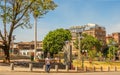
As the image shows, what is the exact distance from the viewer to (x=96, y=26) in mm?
192000

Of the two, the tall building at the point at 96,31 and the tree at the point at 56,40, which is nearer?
the tree at the point at 56,40

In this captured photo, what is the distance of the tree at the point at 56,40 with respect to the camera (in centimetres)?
12556

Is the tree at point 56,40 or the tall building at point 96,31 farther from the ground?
the tall building at point 96,31

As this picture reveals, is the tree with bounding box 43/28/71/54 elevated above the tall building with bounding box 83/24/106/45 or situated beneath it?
situated beneath

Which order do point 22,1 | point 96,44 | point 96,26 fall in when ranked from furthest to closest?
point 96,26 → point 96,44 → point 22,1

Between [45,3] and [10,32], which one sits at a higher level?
[45,3]

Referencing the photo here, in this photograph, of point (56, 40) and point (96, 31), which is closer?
point (56, 40)

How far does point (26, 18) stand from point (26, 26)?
1.23 metres

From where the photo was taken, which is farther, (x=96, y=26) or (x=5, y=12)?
(x=96, y=26)

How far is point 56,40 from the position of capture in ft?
420

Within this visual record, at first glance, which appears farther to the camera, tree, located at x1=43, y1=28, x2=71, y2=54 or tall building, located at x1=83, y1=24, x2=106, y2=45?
tall building, located at x1=83, y1=24, x2=106, y2=45

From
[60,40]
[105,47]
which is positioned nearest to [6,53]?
[60,40]

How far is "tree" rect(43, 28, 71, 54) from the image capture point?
12556 centimetres

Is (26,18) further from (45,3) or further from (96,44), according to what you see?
(96,44)
